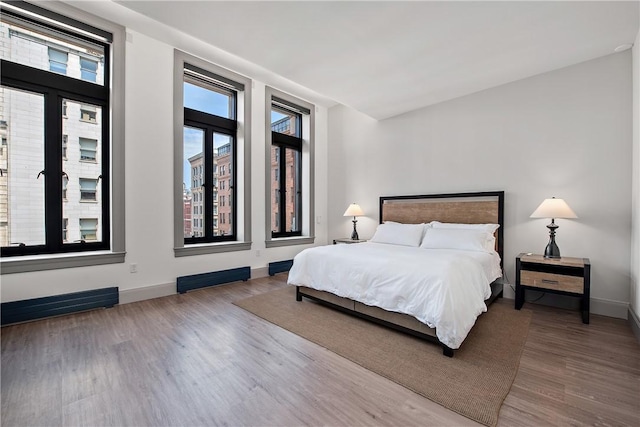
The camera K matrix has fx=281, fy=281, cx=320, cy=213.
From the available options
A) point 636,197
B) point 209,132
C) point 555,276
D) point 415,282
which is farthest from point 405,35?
point 209,132

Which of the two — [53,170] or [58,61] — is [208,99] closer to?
[58,61]

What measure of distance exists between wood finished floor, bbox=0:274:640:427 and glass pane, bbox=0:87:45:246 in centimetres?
96

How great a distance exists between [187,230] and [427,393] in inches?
143

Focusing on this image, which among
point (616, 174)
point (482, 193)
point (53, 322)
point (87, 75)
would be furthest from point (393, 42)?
point (53, 322)

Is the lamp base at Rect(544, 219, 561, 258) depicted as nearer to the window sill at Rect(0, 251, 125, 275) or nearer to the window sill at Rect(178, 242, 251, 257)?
the window sill at Rect(178, 242, 251, 257)

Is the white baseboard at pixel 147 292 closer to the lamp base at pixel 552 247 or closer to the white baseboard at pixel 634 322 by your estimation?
the lamp base at pixel 552 247

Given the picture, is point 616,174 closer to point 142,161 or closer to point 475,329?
point 475,329

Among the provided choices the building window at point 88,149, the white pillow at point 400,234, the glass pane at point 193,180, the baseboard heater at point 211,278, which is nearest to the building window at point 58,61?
the building window at point 88,149

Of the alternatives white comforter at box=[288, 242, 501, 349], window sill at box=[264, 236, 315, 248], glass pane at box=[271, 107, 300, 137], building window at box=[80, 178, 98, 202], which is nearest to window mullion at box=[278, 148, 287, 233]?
window sill at box=[264, 236, 315, 248]

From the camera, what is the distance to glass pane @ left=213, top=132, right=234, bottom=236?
175 inches

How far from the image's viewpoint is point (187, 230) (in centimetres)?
412

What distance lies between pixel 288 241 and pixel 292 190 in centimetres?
106

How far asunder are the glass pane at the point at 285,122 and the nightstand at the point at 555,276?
435 cm

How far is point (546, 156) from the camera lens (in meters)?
3.45
